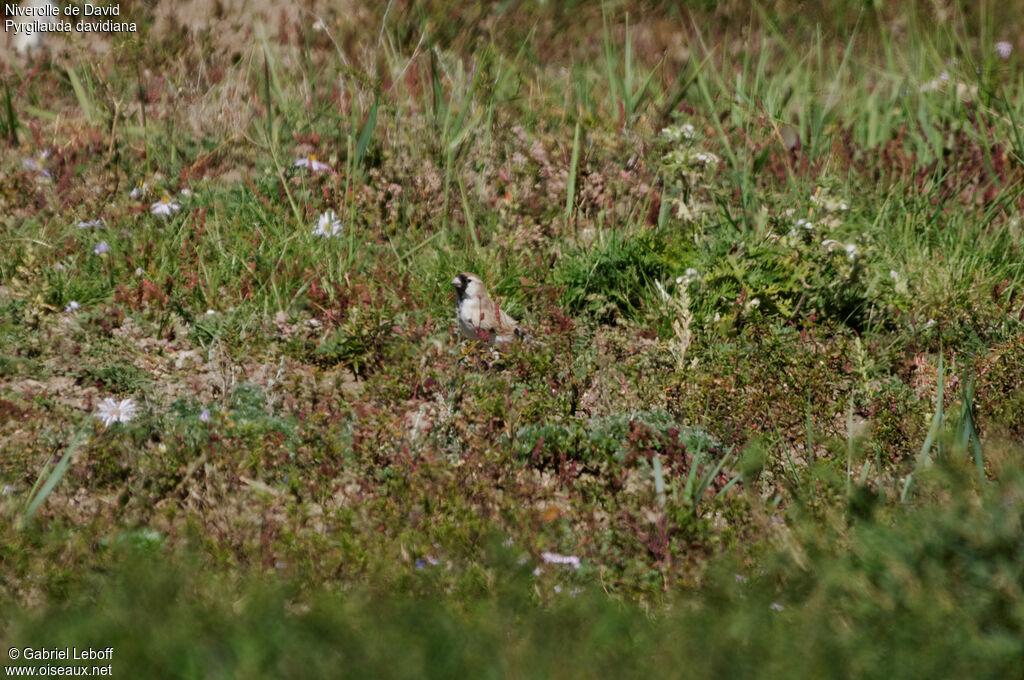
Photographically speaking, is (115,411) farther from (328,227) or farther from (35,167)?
(35,167)

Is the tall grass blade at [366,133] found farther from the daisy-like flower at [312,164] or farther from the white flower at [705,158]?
the white flower at [705,158]

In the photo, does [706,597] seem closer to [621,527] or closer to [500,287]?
[621,527]

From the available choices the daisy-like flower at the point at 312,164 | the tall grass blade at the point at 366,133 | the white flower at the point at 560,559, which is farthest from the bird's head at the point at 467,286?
the white flower at the point at 560,559

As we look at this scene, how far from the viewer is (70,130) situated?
5.95 m

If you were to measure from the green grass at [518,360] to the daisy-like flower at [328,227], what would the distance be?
0.13 meters

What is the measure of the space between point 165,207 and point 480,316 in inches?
81.9

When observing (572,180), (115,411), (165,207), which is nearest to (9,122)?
(165,207)

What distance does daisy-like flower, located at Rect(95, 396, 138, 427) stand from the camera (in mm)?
3789

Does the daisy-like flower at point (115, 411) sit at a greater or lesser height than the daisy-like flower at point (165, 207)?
lesser

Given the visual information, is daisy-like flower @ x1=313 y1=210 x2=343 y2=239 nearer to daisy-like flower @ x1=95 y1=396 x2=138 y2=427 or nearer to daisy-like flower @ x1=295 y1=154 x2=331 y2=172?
daisy-like flower @ x1=295 y1=154 x2=331 y2=172

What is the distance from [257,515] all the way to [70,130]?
3724mm

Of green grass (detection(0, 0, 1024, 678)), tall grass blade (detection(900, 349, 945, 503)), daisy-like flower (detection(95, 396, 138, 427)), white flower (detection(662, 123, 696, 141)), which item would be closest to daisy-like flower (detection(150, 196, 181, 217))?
green grass (detection(0, 0, 1024, 678))

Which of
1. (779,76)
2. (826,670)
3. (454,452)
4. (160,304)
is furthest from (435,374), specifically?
(779,76)

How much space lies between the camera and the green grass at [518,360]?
8.49 feet
